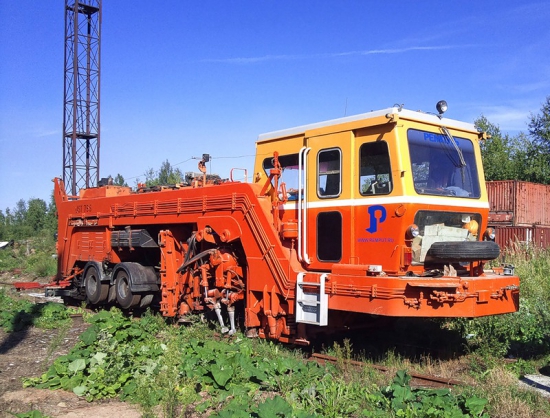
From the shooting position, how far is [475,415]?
5141 millimetres

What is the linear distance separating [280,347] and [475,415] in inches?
144

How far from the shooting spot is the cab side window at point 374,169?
734 cm

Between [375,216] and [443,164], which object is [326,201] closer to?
[375,216]

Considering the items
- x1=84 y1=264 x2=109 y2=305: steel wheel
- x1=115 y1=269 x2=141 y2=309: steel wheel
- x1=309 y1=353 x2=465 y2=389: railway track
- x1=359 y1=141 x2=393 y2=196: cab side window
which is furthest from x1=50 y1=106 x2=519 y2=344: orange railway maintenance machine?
x1=84 y1=264 x2=109 y2=305: steel wheel

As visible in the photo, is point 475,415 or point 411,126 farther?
point 411,126

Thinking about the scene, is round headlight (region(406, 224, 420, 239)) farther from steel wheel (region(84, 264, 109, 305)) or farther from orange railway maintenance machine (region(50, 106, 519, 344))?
steel wheel (region(84, 264, 109, 305))

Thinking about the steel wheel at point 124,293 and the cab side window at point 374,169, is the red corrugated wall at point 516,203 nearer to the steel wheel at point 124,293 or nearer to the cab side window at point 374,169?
the steel wheel at point 124,293

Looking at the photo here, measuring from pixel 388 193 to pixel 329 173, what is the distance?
40.4 inches

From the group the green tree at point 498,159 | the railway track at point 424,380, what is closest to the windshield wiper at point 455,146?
the railway track at point 424,380

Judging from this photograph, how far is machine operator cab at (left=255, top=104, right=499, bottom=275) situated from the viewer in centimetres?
720

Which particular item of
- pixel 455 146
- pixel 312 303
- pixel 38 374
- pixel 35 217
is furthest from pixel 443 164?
pixel 35 217

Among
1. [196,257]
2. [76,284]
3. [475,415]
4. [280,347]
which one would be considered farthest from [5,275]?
[475,415]

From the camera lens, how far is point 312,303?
297 inches

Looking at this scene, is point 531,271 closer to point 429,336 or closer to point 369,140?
point 429,336
